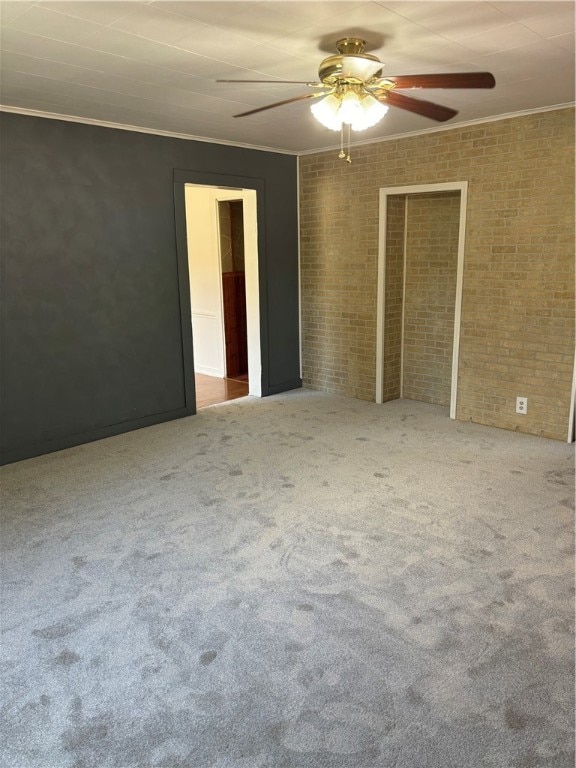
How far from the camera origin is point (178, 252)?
16.8 ft

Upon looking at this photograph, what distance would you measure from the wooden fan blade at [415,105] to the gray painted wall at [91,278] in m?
2.63

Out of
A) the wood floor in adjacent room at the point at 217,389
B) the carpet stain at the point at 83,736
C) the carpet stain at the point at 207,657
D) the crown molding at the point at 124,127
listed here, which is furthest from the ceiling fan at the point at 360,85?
the wood floor in adjacent room at the point at 217,389

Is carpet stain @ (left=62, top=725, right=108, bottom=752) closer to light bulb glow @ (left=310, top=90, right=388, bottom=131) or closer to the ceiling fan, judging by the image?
the ceiling fan

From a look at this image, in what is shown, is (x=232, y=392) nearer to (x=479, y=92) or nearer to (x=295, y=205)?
(x=295, y=205)

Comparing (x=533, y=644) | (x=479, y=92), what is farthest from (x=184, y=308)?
(x=533, y=644)

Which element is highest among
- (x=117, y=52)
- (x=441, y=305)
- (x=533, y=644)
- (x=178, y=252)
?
(x=117, y=52)

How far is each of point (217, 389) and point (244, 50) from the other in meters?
4.14

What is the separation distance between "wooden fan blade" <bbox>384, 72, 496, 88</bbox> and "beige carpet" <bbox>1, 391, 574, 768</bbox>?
223 centimetres

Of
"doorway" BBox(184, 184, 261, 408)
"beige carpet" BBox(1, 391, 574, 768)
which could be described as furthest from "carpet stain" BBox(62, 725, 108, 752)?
"doorway" BBox(184, 184, 261, 408)

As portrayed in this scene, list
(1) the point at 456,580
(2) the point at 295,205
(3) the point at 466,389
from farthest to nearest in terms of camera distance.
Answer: (2) the point at 295,205, (3) the point at 466,389, (1) the point at 456,580

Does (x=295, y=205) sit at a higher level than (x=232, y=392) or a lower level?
higher

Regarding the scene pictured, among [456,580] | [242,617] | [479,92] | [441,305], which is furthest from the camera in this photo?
[441,305]

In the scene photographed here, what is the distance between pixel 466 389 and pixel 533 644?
118 inches

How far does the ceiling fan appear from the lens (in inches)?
95.3
